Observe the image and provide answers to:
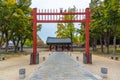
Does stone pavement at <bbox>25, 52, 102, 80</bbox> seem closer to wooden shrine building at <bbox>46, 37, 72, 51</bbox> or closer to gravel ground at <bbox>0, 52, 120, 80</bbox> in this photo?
gravel ground at <bbox>0, 52, 120, 80</bbox>

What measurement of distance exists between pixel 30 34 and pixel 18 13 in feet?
40.4

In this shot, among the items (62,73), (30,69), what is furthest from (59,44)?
(62,73)

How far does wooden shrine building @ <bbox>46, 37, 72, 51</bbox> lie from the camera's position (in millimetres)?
86062

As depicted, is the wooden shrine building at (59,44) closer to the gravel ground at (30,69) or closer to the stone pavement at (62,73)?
the gravel ground at (30,69)

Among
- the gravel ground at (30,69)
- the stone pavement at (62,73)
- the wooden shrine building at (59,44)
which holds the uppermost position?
the wooden shrine building at (59,44)

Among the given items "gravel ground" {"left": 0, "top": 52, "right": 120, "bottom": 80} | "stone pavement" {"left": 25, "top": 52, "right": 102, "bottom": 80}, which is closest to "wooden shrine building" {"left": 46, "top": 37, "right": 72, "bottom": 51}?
"gravel ground" {"left": 0, "top": 52, "right": 120, "bottom": 80}

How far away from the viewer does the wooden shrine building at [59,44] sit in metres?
86.1

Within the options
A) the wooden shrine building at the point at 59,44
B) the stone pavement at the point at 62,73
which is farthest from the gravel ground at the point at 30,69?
the wooden shrine building at the point at 59,44

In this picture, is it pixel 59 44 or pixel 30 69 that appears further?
pixel 59 44

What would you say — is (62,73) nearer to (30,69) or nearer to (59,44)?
(30,69)

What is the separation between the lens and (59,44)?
87.6m

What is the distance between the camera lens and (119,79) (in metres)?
16.2

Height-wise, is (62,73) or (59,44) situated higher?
(59,44)

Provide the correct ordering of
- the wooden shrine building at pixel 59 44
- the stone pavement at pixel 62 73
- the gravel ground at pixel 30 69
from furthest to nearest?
the wooden shrine building at pixel 59 44
the gravel ground at pixel 30 69
the stone pavement at pixel 62 73
